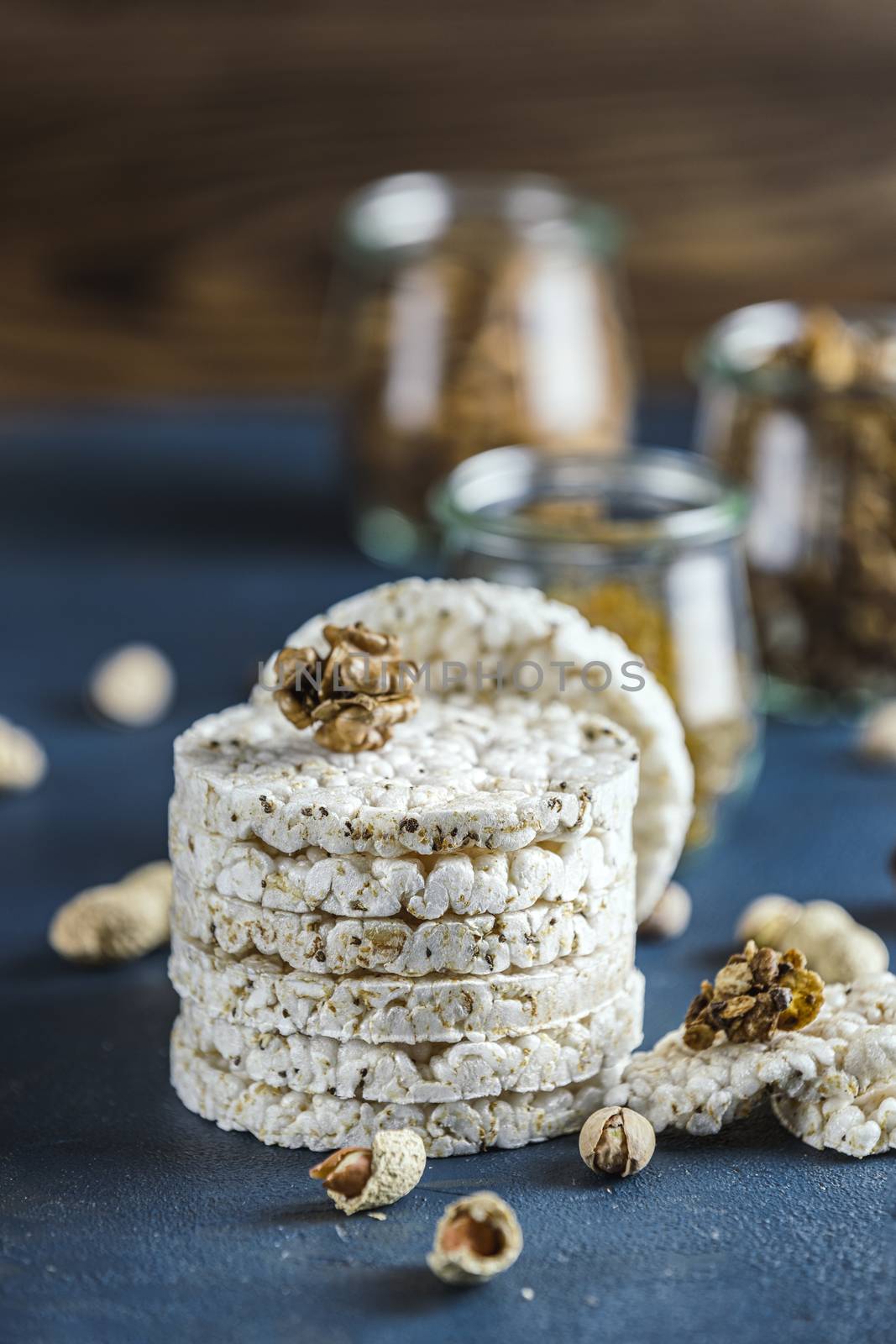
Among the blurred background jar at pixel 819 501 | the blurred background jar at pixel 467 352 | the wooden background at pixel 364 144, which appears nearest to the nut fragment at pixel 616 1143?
the blurred background jar at pixel 819 501

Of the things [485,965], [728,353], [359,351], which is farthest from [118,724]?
[485,965]

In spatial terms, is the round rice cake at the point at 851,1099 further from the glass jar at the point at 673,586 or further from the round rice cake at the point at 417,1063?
the glass jar at the point at 673,586

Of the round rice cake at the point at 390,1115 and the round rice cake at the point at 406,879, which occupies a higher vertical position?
the round rice cake at the point at 406,879

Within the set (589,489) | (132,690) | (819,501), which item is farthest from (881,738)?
(132,690)

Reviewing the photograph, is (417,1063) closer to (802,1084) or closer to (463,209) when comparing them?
(802,1084)

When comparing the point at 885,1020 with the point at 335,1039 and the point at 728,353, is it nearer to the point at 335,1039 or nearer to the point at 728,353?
the point at 335,1039

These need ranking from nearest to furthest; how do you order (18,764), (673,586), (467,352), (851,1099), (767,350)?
1. (851,1099)
2. (673,586)
3. (18,764)
4. (767,350)
5. (467,352)
